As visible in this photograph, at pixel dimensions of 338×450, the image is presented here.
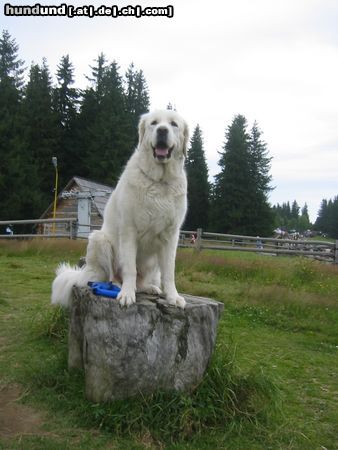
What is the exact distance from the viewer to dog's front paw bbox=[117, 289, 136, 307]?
11.1ft

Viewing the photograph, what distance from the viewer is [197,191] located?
166 feet

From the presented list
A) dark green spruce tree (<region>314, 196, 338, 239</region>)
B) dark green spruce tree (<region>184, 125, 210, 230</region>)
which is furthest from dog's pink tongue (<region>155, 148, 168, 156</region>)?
dark green spruce tree (<region>314, 196, 338, 239</region>)

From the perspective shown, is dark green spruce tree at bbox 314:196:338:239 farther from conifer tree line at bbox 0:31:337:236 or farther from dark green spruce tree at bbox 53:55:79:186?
dark green spruce tree at bbox 53:55:79:186

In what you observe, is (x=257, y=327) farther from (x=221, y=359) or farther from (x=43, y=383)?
(x=43, y=383)

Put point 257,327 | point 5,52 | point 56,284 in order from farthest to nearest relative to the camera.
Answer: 1. point 5,52
2. point 257,327
3. point 56,284

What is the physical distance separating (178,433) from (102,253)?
5.37ft

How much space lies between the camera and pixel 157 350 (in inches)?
132

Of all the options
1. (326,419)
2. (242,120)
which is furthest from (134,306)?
(242,120)

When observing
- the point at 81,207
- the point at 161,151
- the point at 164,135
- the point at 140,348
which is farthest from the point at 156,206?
the point at 81,207

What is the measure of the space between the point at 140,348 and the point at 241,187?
154 ft

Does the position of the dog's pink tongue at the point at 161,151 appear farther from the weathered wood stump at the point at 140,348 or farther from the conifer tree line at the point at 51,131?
the conifer tree line at the point at 51,131

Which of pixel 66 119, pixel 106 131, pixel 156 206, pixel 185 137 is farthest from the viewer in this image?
pixel 66 119

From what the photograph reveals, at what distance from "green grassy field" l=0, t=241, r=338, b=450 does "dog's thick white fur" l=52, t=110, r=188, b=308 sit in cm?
79

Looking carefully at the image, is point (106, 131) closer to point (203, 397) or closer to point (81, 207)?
point (81, 207)
